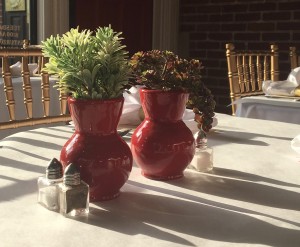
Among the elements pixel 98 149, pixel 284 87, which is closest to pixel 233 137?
pixel 98 149

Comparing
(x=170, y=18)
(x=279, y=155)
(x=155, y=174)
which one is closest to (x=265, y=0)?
(x=170, y=18)

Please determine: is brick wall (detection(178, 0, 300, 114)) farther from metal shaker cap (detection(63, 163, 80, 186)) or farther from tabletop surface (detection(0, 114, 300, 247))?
metal shaker cap (detection(63, 163, 80, 186))

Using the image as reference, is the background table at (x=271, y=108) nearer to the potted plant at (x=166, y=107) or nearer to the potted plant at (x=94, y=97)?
the potted plant at (x=166, y=107)

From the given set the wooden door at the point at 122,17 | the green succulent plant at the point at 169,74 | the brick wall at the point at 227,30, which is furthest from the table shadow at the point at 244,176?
the wooden door at the point at 122,17

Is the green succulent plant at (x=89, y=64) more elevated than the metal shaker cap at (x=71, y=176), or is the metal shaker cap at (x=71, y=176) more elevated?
the green succulent plant at (x=89, y=64)

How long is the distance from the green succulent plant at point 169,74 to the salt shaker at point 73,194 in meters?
0.19

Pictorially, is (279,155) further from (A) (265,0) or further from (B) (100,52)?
(A) (265,0)

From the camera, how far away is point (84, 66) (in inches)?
25.1

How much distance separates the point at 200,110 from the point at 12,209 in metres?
Answer: 0.34

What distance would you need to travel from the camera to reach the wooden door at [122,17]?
12.7 ft

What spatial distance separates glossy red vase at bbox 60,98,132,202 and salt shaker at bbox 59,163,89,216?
0.14 feet

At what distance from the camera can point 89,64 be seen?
0.64 m

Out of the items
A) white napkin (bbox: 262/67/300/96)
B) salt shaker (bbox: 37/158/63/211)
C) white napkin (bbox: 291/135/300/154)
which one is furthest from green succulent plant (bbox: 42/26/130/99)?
white napkin (bbox: 262/67/300/96)

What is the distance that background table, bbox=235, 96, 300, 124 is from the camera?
72.8 inches
